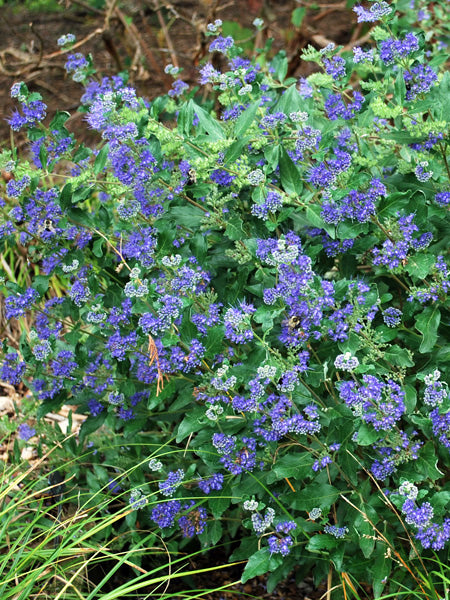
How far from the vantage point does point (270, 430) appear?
83.5 inches

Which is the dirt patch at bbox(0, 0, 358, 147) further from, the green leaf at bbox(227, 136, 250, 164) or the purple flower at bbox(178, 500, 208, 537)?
the purple flower at bbox(178, 500, 208, 537)

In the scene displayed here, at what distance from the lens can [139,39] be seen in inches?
189

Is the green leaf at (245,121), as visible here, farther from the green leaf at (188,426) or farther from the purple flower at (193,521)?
the purple flower at (193,521)

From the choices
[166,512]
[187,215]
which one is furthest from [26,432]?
[187,215]

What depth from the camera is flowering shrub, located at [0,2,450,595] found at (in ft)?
6.67

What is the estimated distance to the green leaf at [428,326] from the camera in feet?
6.94

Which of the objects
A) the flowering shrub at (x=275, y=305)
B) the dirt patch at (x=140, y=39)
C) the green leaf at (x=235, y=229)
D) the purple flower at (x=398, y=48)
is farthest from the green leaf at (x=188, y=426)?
the dirt patch at (x=140, y=39)

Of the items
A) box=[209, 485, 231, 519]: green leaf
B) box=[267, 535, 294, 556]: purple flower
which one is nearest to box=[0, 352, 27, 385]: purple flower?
box=[209, 485, 231, 519]: green leaf

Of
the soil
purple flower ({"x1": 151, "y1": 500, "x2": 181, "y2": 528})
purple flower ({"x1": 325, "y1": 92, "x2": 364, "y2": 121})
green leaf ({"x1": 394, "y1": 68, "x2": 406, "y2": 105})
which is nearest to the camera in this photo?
green leaf ({"x1": 394, "y1": 68, "x2": 406, "y2": 105})

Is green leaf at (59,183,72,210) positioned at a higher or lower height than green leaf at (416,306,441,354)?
higher

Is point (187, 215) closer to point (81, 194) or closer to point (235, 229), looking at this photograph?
point (235, 229)

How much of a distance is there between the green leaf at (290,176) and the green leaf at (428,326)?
52 centimetres

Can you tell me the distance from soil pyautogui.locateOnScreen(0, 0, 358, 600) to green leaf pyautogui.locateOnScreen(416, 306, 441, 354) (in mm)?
2422

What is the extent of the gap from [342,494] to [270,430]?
0.35 m
